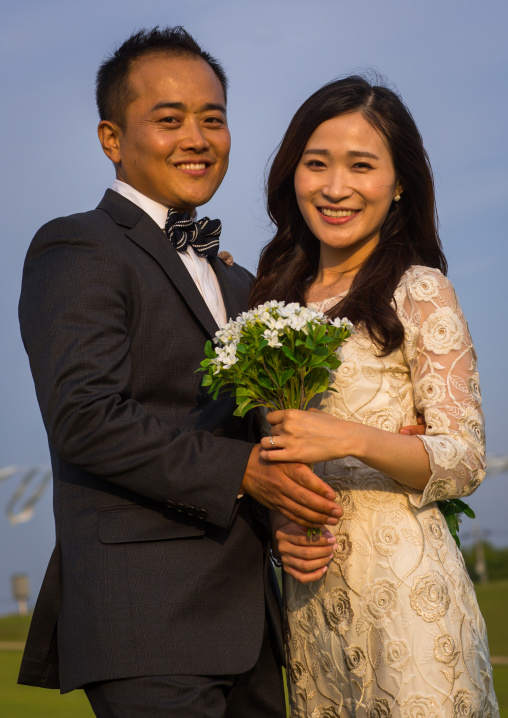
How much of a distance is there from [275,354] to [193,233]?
1023 millimetres

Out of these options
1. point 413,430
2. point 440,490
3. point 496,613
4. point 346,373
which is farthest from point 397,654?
point 496,613

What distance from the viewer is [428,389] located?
3.54 meters

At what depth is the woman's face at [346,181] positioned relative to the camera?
4.00 m

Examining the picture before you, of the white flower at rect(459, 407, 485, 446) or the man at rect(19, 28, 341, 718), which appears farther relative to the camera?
the white flower at rect(459, 407, 485, 446)

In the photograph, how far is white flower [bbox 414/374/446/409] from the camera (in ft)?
11.5

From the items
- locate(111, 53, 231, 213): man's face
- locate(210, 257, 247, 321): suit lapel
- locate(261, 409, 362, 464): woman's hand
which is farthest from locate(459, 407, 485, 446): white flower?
locate(111, 53, 231, 213): man's face

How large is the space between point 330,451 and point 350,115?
1662 mm

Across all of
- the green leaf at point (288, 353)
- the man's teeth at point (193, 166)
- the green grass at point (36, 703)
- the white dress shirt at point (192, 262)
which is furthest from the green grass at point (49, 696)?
the green leaf at point (288, 353)

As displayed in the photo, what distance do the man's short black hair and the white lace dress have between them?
1548mm

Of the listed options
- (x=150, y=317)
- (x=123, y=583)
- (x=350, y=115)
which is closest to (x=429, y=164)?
(x=350, y=115)

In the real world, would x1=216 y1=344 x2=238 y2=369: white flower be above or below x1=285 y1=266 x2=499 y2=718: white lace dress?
above

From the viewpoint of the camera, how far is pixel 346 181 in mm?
3979

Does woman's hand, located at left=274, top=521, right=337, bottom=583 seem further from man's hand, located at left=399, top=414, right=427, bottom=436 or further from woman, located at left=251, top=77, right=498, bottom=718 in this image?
man's hand, located at left=399, top=414, right=427, bottom=436

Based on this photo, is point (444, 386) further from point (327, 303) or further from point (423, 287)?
point (327, 303)
